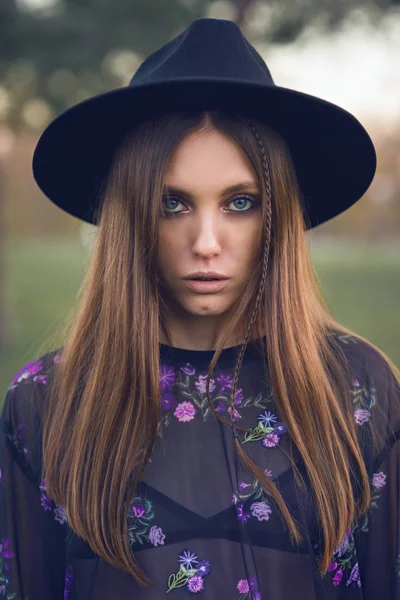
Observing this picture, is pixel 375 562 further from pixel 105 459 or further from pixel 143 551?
pixel 105 459

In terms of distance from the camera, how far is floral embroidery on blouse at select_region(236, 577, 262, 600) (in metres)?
1.56

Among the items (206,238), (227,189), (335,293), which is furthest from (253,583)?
(335,293)

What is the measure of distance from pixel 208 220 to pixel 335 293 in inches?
437

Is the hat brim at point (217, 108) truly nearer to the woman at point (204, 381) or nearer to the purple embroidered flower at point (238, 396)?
the woman at point (204, 381)

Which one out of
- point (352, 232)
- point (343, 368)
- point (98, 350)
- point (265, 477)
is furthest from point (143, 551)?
point (352, 232)

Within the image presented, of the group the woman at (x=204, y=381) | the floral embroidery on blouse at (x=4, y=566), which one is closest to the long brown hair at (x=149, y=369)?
the woman at (x=204, y=381)

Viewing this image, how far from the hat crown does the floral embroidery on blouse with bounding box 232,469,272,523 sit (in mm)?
963

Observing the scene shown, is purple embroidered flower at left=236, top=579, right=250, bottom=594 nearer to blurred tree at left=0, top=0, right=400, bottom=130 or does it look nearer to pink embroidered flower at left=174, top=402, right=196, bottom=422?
pink embroidered flower at left=174, top=402, right=196, bottom=422

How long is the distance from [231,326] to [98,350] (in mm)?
350

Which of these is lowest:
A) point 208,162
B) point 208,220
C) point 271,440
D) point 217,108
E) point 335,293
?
point 271,440

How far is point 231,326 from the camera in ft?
5.54

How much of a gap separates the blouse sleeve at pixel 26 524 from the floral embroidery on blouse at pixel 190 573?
0.37m

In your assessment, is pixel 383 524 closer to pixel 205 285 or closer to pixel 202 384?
pixel 202 384

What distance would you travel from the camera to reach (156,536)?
159cm
